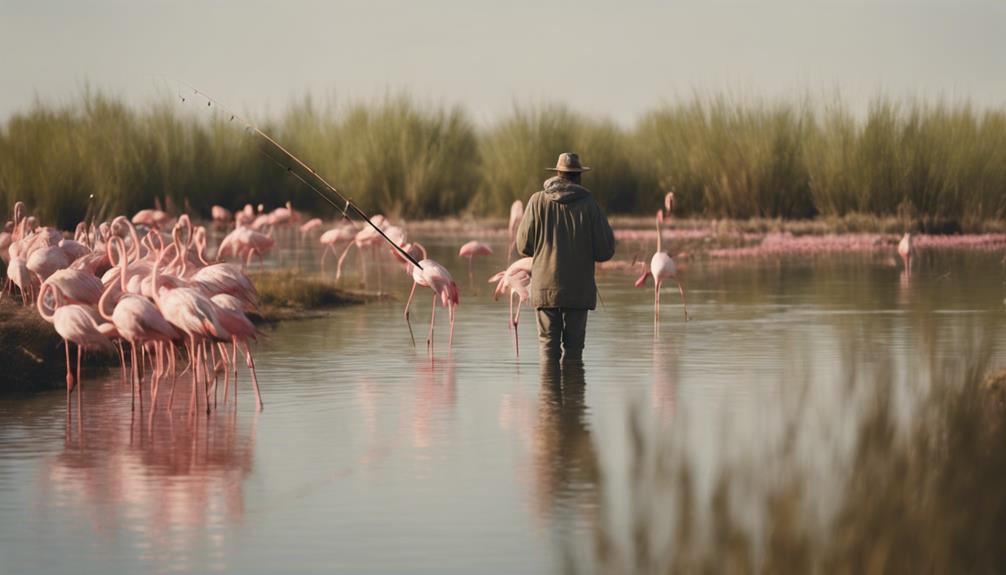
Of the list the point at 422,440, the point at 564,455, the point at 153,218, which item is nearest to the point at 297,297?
the point at 153,218

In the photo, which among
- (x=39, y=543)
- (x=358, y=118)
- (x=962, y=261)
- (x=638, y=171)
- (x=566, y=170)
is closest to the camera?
(x=39, y=543)

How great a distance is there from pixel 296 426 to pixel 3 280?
6778mm

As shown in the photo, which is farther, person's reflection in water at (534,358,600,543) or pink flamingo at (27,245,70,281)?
pink flamingo at (27,245,70,281)

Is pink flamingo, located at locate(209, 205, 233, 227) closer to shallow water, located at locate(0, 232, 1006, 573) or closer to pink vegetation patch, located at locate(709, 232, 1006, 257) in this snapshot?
pink vegetation patch, located at locate(709, 232, 1006, 257)

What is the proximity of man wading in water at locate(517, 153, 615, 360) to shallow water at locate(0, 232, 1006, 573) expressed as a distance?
2.03 ft

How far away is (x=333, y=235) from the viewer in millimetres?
24344

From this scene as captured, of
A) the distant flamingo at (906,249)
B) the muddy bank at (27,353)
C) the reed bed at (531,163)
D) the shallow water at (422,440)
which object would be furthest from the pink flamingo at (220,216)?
the muddy bank at (27,353)

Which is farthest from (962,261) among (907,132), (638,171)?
(638,171)

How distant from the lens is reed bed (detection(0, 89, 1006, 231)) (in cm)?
3269

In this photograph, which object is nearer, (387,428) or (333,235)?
(387,428)

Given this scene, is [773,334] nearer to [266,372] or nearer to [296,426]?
[266,372]

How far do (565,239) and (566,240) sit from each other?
0.01 meters

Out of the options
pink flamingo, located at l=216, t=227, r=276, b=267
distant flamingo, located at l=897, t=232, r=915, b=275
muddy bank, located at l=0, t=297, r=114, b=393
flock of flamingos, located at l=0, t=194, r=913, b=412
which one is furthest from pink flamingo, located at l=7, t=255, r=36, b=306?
distant flamingo, located at l=897, t=232, r=915, b=275

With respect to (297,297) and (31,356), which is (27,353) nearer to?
(31,356)
